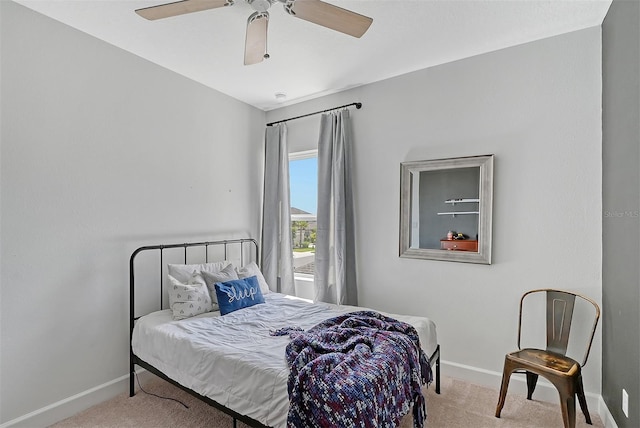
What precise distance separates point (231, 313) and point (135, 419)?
0.92 metres

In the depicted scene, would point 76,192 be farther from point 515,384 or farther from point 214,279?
point 515,384

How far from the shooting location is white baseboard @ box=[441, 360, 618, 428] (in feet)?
7.30

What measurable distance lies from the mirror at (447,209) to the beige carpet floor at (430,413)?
1.05 m

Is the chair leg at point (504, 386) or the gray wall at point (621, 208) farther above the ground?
the gray wall at point (621, 208)

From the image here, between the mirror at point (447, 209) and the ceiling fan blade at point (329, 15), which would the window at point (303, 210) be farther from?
the ceiling fan blade at point (329, 15)

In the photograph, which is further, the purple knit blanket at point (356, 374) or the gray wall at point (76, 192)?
the gray wall at point (76, 192)

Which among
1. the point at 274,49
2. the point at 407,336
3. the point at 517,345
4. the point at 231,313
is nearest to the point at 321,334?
the point at 407,336

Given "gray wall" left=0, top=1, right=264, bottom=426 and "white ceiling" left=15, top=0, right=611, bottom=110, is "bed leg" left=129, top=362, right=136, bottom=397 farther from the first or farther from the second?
"white ceiling" left=15, top=0, right=611, bottom=110

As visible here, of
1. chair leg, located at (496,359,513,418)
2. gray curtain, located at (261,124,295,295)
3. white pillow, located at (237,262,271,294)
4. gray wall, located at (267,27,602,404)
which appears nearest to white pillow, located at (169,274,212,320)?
white pillow, located at (237,262,271,294)

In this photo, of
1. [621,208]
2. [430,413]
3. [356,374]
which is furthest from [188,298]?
[621,208]

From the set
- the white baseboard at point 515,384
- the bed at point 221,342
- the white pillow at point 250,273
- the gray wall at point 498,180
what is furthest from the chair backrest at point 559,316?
the white pillow at point 250,273

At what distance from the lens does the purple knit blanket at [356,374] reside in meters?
1.47

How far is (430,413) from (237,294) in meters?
1.71

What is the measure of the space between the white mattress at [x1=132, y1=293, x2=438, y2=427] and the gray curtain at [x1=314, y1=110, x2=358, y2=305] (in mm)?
478
